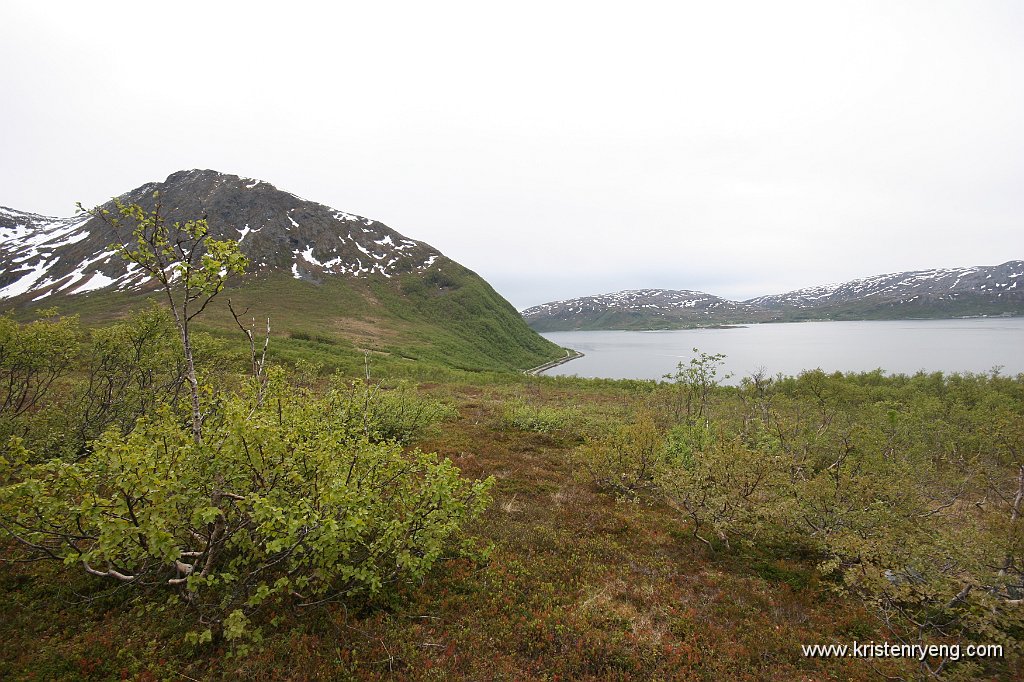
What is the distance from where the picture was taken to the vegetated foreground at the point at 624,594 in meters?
6.83

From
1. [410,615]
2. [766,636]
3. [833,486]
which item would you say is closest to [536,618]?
[410,615]

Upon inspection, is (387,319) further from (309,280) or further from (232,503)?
(232,503)

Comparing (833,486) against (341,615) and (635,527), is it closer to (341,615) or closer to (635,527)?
(635,527)

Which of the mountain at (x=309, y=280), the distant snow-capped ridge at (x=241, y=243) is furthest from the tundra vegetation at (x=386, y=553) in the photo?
the distant snow-capped ridge at (x=241, y=243)

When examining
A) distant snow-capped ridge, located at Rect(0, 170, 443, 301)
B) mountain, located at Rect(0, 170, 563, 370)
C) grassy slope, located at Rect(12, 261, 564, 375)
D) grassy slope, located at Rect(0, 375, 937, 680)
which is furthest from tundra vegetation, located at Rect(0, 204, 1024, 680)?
distant snow-capped ridge, located at Rect(0, 170, 443, 301)

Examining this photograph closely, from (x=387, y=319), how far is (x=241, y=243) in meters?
60.5

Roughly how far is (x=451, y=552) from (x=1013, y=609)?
11765 mm

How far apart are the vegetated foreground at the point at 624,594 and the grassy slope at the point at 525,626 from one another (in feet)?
0.13

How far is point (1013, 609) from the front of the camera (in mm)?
7910

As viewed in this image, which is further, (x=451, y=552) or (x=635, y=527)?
(x=635, y=527)

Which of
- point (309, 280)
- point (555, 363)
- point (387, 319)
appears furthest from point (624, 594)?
point (309, 280)

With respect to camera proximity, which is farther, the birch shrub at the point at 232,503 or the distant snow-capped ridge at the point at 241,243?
the distant snow-capped ridge at the point at 241,243

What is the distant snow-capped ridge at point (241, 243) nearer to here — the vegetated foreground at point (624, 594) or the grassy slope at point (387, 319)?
the grassy slope at point (387, 319)

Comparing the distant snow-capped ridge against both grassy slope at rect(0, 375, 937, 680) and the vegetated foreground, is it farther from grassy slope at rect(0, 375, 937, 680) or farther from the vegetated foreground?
grassy slope at rect(0, 375, 937, 680)
